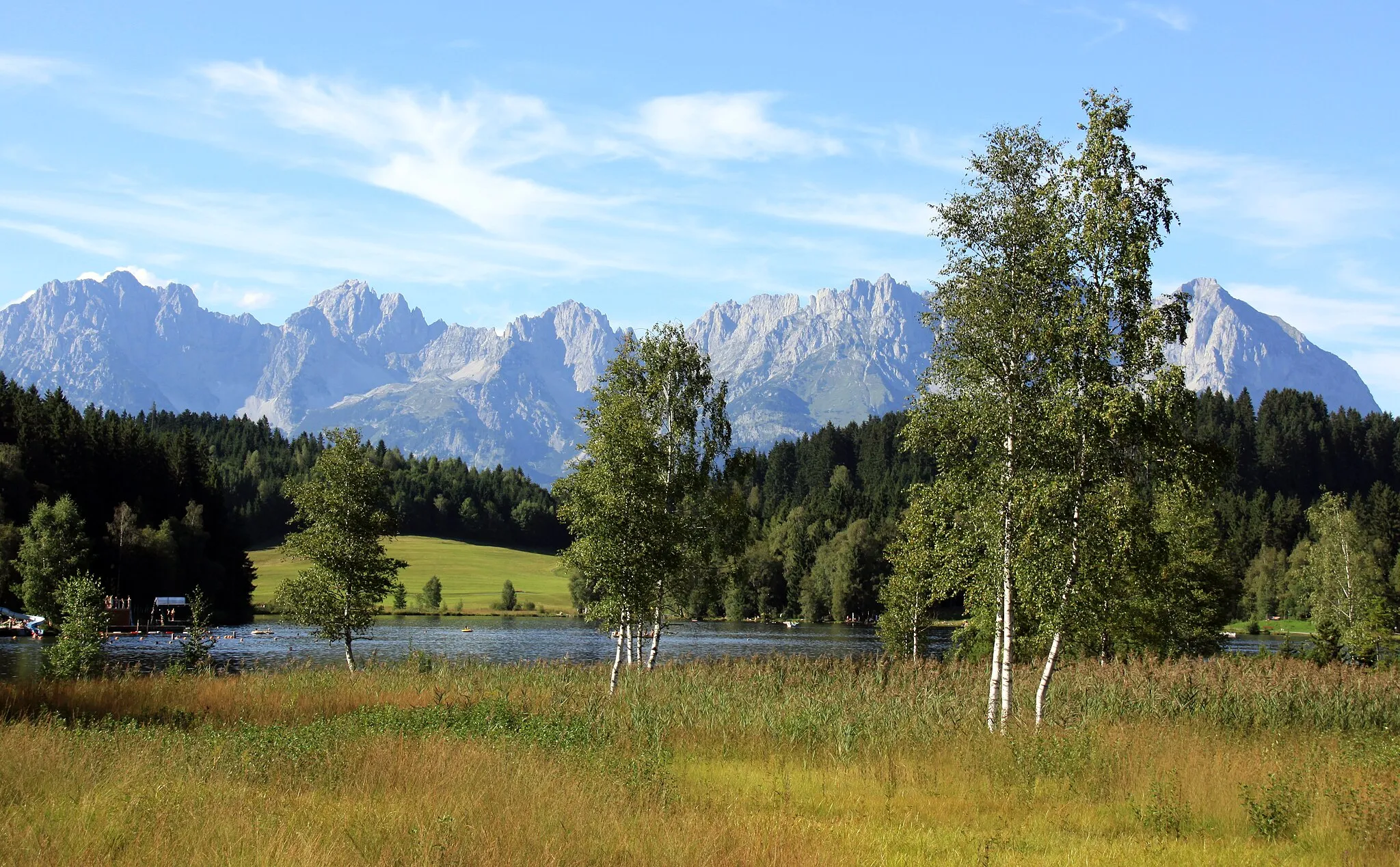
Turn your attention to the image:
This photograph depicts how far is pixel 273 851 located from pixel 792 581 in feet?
438

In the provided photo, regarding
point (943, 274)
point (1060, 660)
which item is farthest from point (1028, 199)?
point (1060, 660)

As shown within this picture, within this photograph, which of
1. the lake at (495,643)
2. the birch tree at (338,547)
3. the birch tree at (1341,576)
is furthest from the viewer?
the birch tree at (1341,576)

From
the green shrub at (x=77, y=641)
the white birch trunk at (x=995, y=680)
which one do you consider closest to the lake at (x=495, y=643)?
the green shrub at (x=77, y=641)

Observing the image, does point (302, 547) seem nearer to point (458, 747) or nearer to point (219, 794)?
point (458, 747)

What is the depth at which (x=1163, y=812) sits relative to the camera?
→ 15.6 metres

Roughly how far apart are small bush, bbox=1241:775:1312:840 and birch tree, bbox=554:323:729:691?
21.0m

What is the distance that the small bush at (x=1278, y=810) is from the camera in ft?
49.8

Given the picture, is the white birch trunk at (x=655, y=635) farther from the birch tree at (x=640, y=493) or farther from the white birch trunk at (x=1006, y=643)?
the white birch trunk at (x=1006, y=643)

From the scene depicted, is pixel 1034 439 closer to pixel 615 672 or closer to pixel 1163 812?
pixel 1163 812

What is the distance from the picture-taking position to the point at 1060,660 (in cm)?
4631

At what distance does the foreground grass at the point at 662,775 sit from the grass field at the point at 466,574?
389 ft

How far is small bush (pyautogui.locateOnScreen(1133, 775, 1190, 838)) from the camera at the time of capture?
15.5m

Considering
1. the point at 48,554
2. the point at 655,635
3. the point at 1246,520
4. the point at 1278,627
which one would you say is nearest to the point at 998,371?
the point at 655,635

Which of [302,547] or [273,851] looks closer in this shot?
[273,851]
